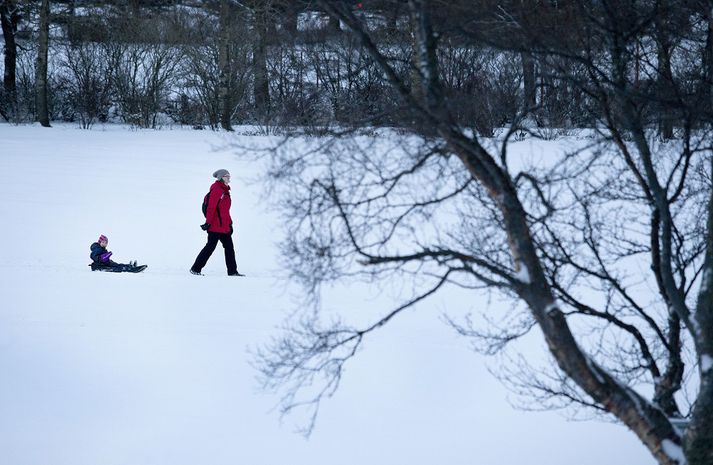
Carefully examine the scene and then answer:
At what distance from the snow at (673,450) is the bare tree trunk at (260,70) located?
2022cm

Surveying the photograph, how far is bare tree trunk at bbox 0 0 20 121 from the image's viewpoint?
95.3 feet

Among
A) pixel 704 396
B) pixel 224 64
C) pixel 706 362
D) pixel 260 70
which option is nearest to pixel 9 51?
pixel 224 64

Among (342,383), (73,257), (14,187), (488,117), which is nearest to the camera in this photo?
(488,117)

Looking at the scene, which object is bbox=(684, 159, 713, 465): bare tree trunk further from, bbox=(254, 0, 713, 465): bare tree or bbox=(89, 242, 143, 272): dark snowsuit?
bbox=(89, 242, 143, 272): dark snowsuit

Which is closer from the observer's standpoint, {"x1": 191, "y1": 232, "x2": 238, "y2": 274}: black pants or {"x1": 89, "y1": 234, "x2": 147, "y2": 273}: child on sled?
{"x1": 191, "y1": 232, "x2": 238, "y2": 274}: black pants

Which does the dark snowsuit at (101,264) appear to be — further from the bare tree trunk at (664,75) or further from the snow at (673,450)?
the snow at (673,450)

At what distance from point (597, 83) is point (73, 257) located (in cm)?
1067

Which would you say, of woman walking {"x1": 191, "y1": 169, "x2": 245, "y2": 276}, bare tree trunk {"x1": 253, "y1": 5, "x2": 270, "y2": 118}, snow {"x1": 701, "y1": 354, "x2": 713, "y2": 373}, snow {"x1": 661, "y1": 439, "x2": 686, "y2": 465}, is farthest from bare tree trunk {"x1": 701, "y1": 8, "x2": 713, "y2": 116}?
bare tree trunk {"x1": 253, "y1": 5, "x2": 270, "y2": 118}

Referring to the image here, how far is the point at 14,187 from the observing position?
70.6ft

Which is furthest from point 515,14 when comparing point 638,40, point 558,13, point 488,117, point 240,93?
point 240,93

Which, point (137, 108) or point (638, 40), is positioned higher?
point (638, 40)

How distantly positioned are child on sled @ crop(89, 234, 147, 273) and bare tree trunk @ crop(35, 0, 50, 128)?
14.2m

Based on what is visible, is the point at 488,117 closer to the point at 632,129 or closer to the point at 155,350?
the point at 632,129

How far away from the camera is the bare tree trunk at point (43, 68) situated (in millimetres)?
26531
